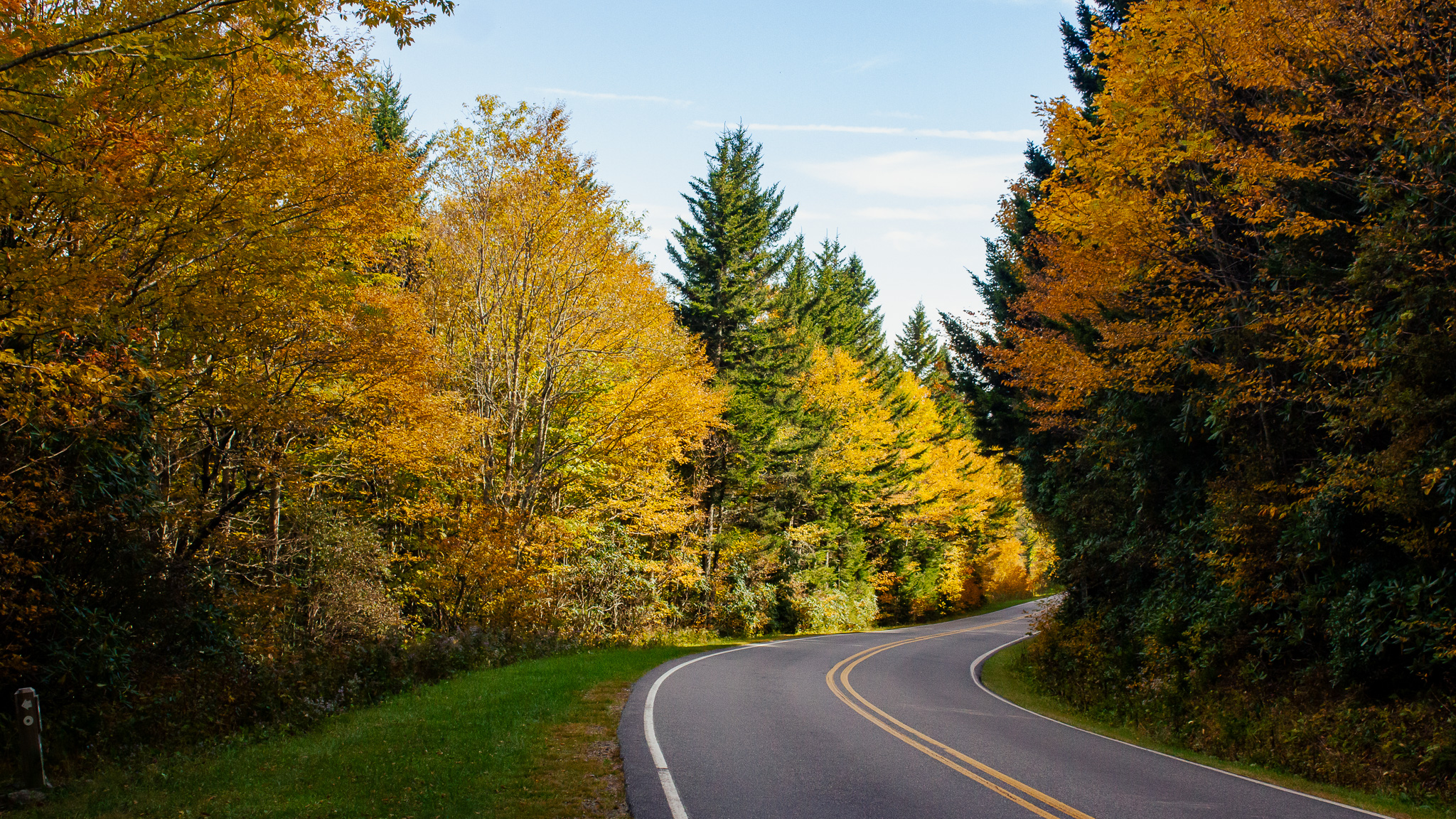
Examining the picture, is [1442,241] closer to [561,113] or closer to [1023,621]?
[561,113]

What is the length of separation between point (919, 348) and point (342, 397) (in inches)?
1866

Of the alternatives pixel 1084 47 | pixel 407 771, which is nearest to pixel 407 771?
pixel 407 771

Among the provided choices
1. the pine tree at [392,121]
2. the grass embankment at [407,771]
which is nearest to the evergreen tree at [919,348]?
the pine tree at [392,121]

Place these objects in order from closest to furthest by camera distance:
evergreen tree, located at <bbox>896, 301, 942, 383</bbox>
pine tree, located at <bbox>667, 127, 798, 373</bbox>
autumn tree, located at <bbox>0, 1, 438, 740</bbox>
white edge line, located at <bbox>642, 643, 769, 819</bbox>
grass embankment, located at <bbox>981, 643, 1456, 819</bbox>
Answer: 1. white edge line, located at <bbox>642, 643, 769, 819</bbox>
2. grass embankment, located at <bbox>981, 643, 1456, 819</bbox>
3. autumn tree, located at <bbox>0, 1, 438, 740</bbox>
4. pine tree, located at <bbox>667, 127, 798, 373</bbox>
5. evergreen tree, located at <bbox>896, 301, 942, 383</bbox>

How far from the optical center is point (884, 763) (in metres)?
8.48

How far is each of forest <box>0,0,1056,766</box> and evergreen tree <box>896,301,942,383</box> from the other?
67.0ft

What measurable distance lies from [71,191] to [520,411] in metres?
13.7

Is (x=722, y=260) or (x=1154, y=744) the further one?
(x=722, y=260)

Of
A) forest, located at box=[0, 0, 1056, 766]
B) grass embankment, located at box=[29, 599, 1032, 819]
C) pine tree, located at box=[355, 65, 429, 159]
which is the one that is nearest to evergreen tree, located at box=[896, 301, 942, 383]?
forest, located at box=[0, 0, 1056, 766]

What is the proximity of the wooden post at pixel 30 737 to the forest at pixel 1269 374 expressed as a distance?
13923 millimetres

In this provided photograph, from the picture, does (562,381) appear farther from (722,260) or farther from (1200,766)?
(1200,766)

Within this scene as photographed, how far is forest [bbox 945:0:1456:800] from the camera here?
9031mm

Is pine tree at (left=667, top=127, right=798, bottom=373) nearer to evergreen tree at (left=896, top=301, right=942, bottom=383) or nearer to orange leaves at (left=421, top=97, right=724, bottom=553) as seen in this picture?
orange leaves at (left=421, top=97, right=724, bottom=553)

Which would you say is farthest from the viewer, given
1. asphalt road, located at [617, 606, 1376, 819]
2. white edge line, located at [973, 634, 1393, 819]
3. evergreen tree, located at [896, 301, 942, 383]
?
evergreen tree, located at [896, 301, 942, 383]
